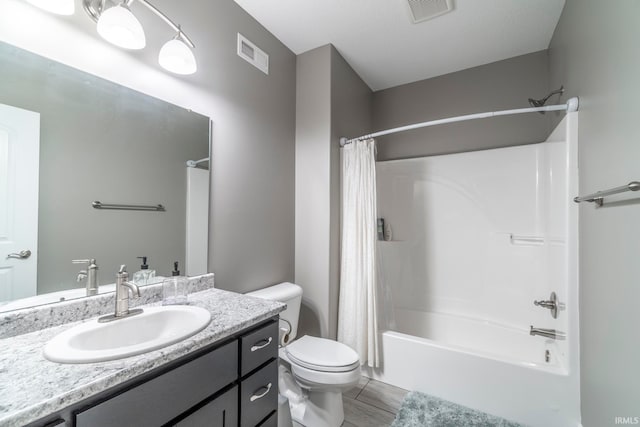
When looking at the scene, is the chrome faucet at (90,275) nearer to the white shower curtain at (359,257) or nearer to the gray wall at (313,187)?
the gray wall at (313,187)

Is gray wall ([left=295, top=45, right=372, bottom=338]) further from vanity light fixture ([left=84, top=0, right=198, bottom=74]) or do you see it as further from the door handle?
the door handle

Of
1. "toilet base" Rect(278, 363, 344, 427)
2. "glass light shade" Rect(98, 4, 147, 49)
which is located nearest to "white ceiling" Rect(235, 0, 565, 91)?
"glass light shade" Rect(98, 4, 147, 49)

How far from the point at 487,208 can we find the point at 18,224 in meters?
2.90

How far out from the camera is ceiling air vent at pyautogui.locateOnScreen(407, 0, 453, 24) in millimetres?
1675

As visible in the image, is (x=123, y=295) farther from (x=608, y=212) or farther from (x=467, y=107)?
(x=467, y=107)

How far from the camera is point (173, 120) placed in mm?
1366

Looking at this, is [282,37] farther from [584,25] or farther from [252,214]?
[584,25]

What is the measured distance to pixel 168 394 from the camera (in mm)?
734

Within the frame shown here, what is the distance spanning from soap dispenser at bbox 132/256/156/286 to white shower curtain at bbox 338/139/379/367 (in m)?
1.31

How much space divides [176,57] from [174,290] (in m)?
1.09

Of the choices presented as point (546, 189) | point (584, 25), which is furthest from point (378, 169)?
point (584, 25)

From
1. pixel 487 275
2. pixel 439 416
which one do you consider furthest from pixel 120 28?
pixel 487 275

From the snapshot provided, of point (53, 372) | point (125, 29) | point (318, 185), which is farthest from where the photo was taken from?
point (318, 185)

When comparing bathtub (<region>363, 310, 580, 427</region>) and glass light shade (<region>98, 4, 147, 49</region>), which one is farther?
bathtub (<region>363, 310, 580, 427</region>)
